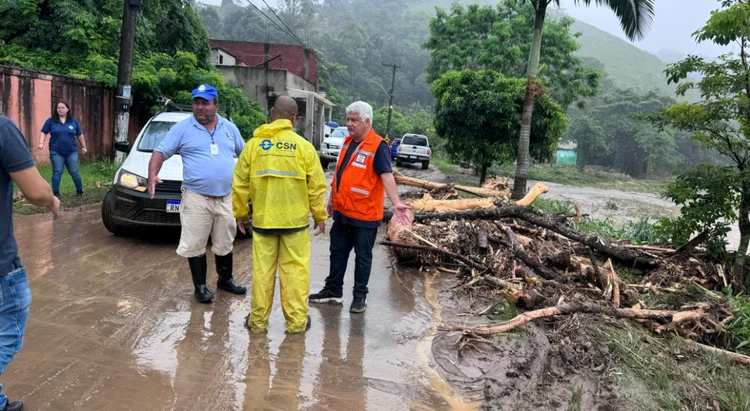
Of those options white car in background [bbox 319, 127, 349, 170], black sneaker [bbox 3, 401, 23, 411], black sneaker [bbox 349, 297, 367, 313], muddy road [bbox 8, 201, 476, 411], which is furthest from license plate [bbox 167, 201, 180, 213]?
white car in background [bbox 319, 127, 349, 170]

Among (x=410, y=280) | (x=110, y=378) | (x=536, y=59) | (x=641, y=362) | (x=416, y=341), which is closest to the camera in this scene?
(x=110, y=378)

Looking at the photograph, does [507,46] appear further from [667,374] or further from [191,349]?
[191,349]

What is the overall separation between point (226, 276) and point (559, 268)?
3.95 m

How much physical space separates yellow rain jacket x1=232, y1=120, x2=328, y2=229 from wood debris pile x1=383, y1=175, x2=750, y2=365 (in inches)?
65.3

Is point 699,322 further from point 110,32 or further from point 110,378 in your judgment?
point 110,32

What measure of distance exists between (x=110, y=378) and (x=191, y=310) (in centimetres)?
133

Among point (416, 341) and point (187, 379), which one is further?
point (416, 341)

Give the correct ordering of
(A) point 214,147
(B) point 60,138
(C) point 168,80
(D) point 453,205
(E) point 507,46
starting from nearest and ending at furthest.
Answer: (A) point 214,147 → (B) point 60,138 → (D) point 453,205 → (C) point 168,80 → (E) point 507,46

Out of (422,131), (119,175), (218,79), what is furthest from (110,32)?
(422,131)

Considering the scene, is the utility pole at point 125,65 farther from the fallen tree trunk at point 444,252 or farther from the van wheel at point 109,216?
the fallen tree trunk at point 444,252

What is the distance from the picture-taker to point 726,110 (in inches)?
242

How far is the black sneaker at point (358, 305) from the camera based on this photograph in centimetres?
500

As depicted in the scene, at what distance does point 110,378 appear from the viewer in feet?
11.1

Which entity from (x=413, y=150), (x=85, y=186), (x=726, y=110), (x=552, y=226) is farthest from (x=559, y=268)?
(x=413, y=150)
